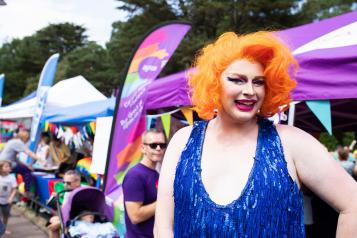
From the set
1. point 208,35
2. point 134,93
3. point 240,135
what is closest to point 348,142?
point 208,35

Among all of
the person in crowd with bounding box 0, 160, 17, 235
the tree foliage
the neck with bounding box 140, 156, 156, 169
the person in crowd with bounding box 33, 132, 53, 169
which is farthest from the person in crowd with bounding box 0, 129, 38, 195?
the tree foliage

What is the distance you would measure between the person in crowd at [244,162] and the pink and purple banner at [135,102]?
8.99 ft

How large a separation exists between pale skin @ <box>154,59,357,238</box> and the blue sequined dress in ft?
0.08

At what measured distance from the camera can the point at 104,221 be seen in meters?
4.02

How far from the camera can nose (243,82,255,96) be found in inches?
52.2

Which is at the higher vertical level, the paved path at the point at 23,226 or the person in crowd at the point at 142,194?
the person in crowd at the point at 142,194

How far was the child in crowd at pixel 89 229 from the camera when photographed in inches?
143

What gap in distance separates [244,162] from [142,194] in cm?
134

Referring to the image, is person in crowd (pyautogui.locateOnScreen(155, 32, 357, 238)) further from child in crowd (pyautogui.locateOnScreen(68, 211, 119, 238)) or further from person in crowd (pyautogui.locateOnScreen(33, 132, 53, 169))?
person in crowd (pyautogui.locateOnScreen(33, 132, 53, 169))

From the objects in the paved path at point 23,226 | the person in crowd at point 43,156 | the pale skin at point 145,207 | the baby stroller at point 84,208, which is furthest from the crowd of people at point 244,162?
the person in crowd at point 43,156

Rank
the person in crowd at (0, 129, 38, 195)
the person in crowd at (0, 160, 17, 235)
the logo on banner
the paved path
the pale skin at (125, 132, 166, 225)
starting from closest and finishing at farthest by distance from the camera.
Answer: the pale skin at (125, 132, 166, 225), the logo on banner, the person in crowd at (0, 160, 17, 235), the paved path, the person in crowd at (0, 129, 38, 195)

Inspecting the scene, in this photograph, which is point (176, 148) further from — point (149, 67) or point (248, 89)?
point (149, 67)

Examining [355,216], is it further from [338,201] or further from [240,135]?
[240,135]

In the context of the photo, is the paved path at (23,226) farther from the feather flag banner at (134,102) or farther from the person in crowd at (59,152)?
the feather flag banner at (134,102)
